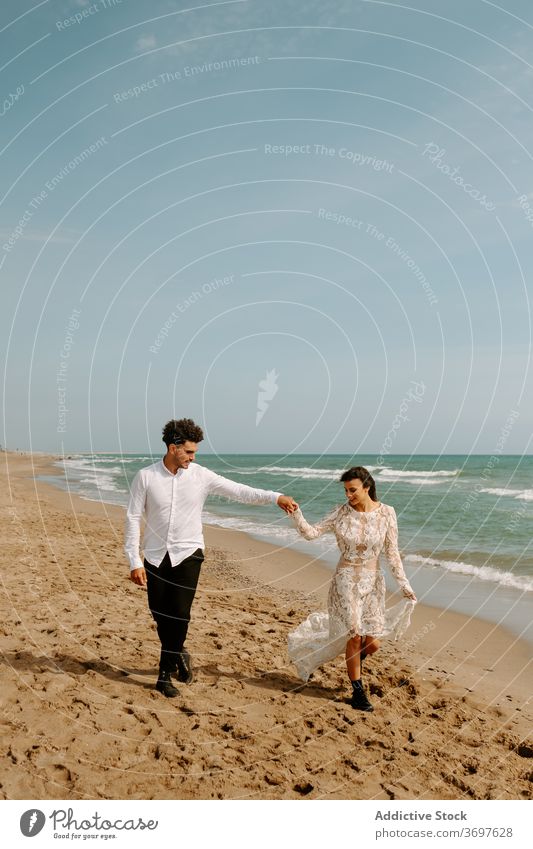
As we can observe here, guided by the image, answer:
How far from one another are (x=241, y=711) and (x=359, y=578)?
1651 millimetres

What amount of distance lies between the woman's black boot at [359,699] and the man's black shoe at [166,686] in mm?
1690

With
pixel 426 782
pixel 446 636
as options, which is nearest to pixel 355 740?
pixel 426 782

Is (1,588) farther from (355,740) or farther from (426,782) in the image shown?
(426,782)

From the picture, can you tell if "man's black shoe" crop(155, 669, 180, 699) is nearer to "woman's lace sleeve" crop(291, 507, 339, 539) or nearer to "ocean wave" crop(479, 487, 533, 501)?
"woman's lace sleeve" crop(291, 507, 339, 539)

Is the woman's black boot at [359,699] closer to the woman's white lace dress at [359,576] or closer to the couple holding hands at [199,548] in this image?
the couple holding hands at [199,548]

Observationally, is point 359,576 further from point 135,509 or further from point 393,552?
point 135,509

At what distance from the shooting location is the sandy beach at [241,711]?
186 inches

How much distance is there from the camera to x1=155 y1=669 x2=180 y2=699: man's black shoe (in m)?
6.14

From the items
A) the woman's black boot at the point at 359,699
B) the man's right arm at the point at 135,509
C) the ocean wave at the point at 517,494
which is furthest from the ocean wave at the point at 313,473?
the man's right arm at the point at 135,509

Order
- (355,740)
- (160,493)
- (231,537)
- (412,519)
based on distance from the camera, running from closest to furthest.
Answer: (355,740) → (160,493) → (231,537) → (412,519)

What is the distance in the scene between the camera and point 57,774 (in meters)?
4.67

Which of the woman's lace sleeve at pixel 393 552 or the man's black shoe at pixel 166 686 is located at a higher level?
the woman's lace sleeve at pixel 393 552

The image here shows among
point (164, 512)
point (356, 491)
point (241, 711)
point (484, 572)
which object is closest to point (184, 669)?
point (241, 711)

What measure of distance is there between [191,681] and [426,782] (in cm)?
264
